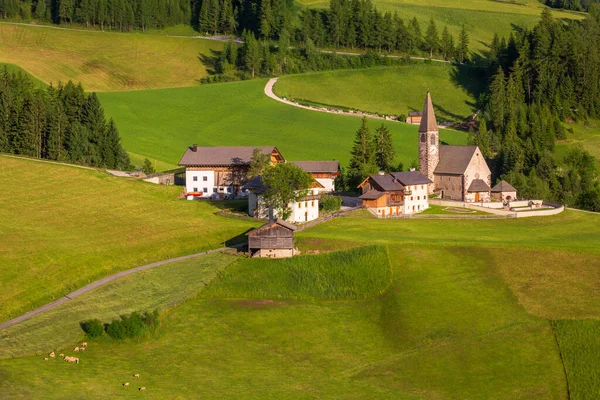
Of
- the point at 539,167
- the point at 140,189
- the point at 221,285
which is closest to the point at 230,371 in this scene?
the point at 221,285

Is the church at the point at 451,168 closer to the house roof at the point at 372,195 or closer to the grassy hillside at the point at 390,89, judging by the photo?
the house roof at the point at 372,195

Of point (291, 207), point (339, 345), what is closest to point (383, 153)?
point (291, 207)

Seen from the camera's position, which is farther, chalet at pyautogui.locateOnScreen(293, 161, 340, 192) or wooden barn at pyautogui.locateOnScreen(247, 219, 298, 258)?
chalet at pyautogui.locateOnScreen(293, 161, 340, 192)

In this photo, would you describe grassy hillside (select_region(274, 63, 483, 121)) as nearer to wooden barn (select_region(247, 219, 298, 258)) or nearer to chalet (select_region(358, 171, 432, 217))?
chalet (select_region(358, 171, 432, 217))

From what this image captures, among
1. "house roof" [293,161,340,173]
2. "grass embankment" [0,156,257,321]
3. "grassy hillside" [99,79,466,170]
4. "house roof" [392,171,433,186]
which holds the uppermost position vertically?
"grassy hillside" [99,79,466,170]

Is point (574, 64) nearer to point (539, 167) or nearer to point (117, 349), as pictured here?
point (539, 167)

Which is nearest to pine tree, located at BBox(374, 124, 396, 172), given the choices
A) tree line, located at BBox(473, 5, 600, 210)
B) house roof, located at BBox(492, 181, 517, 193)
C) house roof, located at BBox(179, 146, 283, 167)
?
house roof, located at BBox(492, 181, 517, 193)
